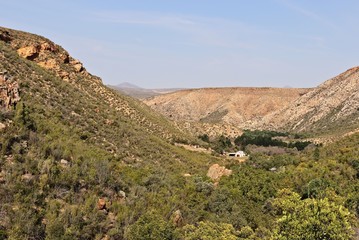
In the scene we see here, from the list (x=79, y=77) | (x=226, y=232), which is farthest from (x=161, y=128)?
(x=226, y=232)

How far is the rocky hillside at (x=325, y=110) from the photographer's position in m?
87.1

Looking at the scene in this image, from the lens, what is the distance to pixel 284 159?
4538cm

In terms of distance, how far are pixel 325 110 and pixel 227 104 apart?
40.9 meters

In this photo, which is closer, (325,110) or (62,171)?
(62,171)

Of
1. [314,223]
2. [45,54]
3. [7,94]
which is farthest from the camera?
[45,54]

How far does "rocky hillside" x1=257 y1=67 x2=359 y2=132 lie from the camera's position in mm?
87125

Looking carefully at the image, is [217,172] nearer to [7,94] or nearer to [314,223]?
[314,223]

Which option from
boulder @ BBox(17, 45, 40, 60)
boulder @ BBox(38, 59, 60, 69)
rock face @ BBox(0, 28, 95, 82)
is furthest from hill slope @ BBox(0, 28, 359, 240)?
boulder @ BBox(17, 45, 40, 60)

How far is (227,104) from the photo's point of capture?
5231 inches

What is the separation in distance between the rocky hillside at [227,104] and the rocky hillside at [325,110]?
857 cm

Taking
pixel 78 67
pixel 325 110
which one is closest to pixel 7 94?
pixel 78 67

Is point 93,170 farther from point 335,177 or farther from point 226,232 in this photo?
point 335,177

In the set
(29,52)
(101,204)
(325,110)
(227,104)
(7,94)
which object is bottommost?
(101,204)

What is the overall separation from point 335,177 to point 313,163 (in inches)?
173
